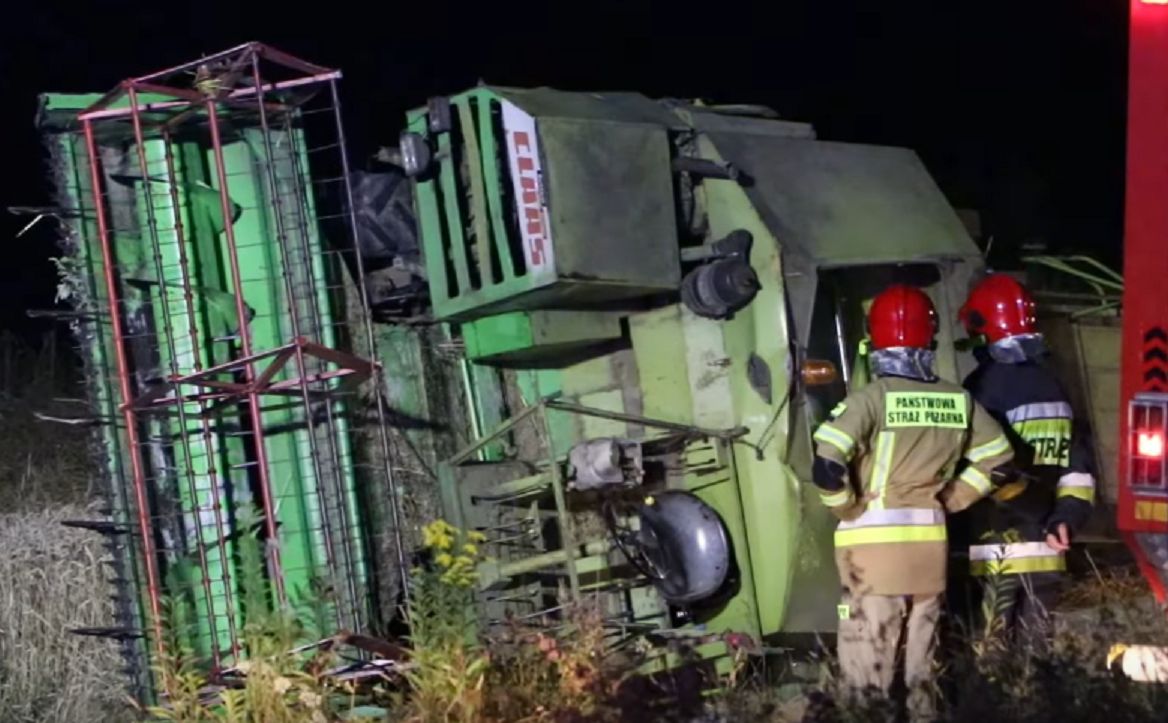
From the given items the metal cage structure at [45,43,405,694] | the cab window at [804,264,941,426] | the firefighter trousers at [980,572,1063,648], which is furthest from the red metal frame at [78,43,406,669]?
the firefighter trousers at [980,572,1063,648]

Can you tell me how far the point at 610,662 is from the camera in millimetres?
6289

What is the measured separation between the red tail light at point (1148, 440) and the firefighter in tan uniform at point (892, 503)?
0.99m

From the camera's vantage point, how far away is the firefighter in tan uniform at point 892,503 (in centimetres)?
650

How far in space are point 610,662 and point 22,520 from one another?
9.81 feet

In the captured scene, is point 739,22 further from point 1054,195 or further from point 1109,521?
point 1109,521

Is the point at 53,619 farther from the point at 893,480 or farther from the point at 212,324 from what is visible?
the point at 893,480

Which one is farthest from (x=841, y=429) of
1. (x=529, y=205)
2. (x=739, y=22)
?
(x=739, y=22)

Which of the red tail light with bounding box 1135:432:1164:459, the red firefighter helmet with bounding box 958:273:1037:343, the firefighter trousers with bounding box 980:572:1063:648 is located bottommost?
the firefighter trousers with bounding box 980:572:1063:648

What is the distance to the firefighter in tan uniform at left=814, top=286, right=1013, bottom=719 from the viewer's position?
6.50 meters

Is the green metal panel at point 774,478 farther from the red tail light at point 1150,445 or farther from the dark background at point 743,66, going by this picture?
the dark background at point 743,66

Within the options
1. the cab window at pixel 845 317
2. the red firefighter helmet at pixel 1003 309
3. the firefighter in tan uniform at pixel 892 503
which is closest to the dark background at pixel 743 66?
the cab window at pixel 845 317

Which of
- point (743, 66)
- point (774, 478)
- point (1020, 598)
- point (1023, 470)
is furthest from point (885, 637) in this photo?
point (743, 66)

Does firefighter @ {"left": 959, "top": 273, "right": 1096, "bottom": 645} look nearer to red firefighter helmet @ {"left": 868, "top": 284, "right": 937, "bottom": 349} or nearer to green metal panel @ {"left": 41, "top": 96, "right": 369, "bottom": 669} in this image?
red firefighter helmet @ {"left": 868, "top": 284, "right": 937, "bottom": 349}

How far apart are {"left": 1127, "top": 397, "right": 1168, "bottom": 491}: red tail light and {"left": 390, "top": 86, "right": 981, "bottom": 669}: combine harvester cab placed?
4.82 feet
